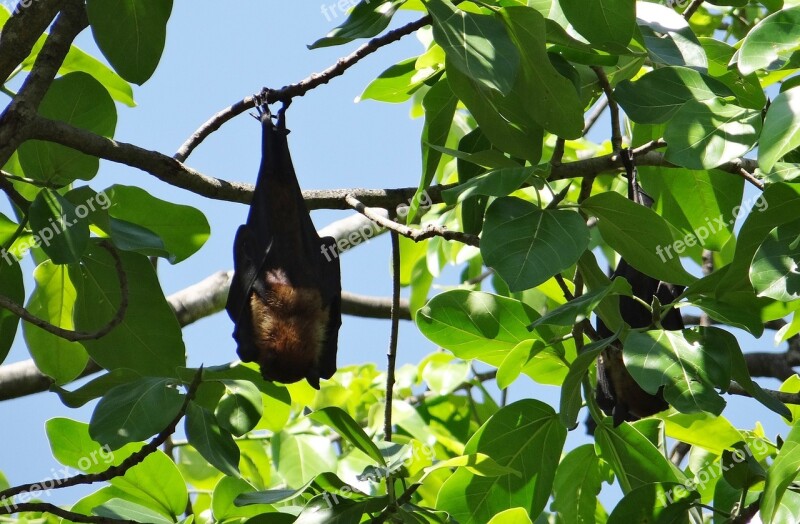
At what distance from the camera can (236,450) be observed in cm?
236

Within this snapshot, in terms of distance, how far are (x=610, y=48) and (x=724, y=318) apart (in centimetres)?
67

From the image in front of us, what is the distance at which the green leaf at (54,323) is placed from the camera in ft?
9.25

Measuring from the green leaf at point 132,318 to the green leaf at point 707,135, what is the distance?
1450mm

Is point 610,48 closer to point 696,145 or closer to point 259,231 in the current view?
point 696,145

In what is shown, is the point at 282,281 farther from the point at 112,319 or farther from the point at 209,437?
the point at 209,437

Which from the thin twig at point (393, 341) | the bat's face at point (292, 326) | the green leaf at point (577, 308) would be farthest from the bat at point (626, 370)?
the bat's face at point (292, 326)

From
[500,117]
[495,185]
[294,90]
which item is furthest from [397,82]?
[495,185]

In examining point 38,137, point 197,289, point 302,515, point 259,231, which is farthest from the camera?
point 197,289

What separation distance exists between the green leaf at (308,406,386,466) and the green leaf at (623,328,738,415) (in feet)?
2.18

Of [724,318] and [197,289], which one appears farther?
[197,289]

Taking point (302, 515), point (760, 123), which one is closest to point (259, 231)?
point (302, 515)

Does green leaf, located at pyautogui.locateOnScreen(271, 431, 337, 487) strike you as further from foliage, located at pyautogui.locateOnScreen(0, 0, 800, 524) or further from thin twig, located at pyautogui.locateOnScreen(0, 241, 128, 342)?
thin twig, located at pyautogui.locateOnScreen(0, 241, 128, 342)

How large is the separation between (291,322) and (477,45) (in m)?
1.50

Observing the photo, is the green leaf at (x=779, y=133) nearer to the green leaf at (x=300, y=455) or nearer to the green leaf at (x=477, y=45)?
the green leaf at (x=477, y=45)
